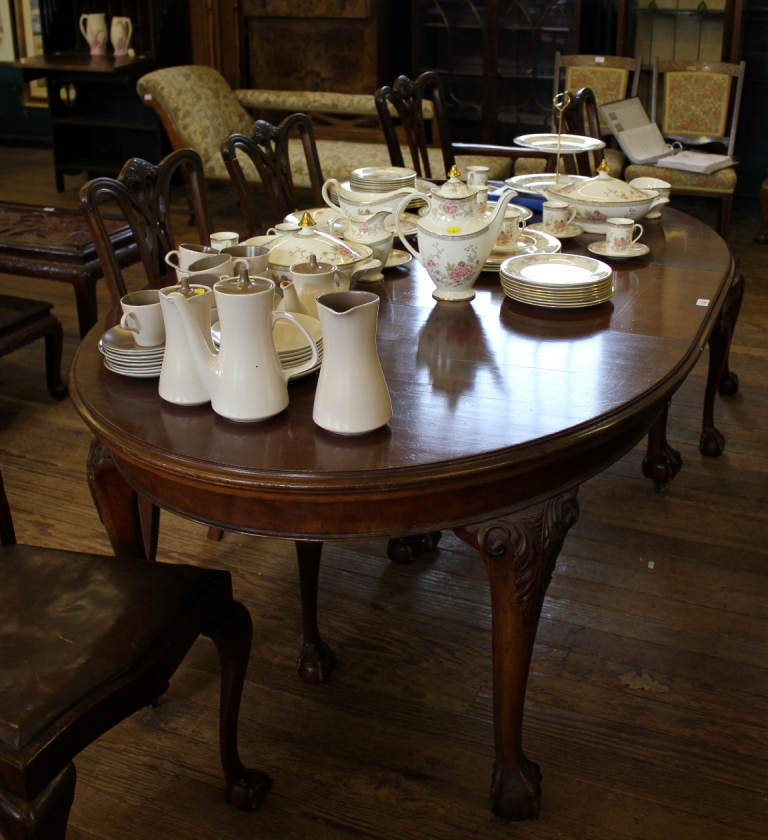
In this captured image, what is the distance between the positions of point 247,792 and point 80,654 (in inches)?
18.2

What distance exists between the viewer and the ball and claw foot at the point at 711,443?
2.53m

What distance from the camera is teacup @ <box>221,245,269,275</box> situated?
144 cm

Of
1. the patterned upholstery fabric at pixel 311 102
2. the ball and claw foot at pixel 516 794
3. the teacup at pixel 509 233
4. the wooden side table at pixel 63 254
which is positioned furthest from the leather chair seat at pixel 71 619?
the patterned upholstery fabric at pixel 311 102

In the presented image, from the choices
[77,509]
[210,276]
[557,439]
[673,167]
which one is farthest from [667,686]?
[673,167]

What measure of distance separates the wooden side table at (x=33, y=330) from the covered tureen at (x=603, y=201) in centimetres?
166

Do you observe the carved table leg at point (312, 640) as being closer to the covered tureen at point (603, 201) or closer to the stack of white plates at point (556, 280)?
the stack of white plates at point (556, 280)

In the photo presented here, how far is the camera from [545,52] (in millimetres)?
4969

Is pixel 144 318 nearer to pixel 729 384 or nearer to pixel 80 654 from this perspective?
pixel 80 654

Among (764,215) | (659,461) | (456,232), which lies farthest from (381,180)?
(764,215)

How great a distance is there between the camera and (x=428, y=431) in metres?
1.16

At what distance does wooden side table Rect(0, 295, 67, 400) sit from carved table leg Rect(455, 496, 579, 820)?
199cm

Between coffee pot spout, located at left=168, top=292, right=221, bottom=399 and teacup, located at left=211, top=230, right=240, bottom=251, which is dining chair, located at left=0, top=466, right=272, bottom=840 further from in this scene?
teacup, located at left=211, top=230, right=240, bottom=251

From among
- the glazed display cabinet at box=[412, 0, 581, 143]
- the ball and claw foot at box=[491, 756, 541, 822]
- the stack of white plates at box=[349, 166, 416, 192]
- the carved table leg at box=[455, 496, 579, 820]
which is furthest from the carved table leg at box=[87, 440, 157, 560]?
the glazed display cabinet at box=[412, 0, 581, 143]

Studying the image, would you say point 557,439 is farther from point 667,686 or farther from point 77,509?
point 77,509
